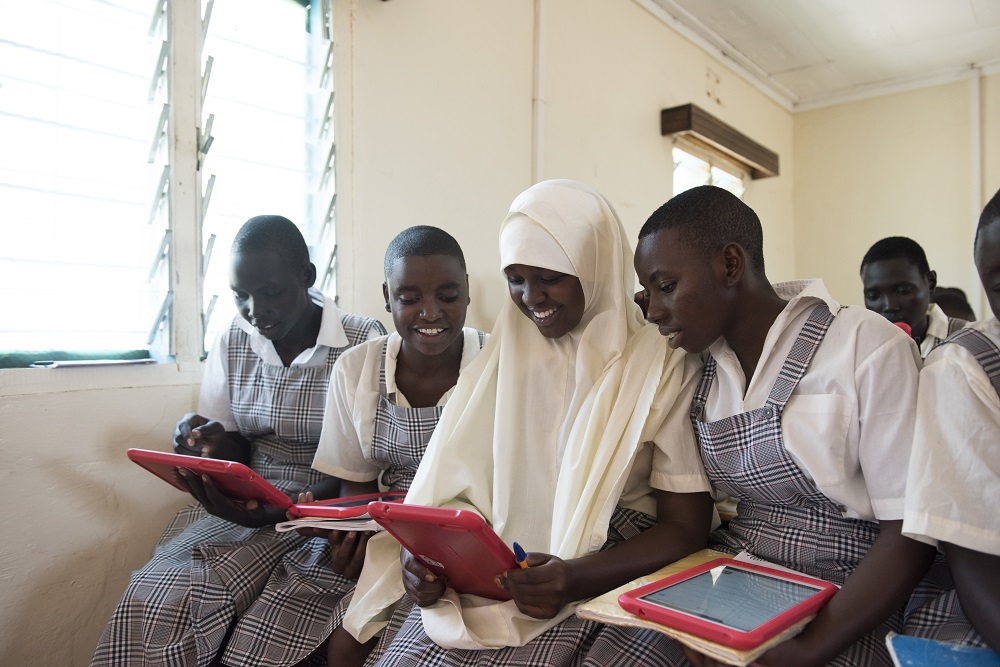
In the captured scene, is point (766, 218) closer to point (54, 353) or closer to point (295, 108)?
point (295, 108)

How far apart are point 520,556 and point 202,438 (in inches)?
48.1

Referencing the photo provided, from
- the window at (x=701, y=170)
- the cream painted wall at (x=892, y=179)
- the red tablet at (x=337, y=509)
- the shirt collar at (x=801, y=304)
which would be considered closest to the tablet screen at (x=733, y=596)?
the shirt collar at (x=801, y=304)

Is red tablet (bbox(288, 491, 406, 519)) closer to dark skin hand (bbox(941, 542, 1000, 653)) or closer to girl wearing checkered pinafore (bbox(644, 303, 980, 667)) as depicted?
girl wearing checkered pinafore (bbox(644, 303, 980, 667))

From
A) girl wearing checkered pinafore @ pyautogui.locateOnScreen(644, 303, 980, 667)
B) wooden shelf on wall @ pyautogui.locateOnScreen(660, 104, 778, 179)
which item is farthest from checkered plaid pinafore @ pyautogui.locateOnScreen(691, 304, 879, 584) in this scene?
wooden shelf on wall @ pyautogui.locateOnScreen(660, 104, 778, 179)

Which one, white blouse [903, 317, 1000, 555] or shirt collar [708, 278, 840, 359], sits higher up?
shirt collar [708, 278, 840, 359]

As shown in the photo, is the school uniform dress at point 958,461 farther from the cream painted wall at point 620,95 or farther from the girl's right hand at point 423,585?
the cream painted wall at point 620,95

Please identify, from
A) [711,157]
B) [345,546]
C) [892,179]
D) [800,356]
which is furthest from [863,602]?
[892,179]

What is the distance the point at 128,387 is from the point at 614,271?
153 cm

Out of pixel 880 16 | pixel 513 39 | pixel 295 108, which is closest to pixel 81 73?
pixel 295 108

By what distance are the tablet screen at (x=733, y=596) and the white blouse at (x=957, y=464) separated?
230mm

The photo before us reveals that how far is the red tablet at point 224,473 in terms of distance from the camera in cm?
165

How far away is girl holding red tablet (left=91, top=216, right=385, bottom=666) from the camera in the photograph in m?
1.78

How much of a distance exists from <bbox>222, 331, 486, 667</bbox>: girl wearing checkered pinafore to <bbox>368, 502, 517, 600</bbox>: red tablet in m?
0.46

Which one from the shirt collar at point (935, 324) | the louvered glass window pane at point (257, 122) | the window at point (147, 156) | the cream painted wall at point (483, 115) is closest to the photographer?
the window at point (147, 156)
